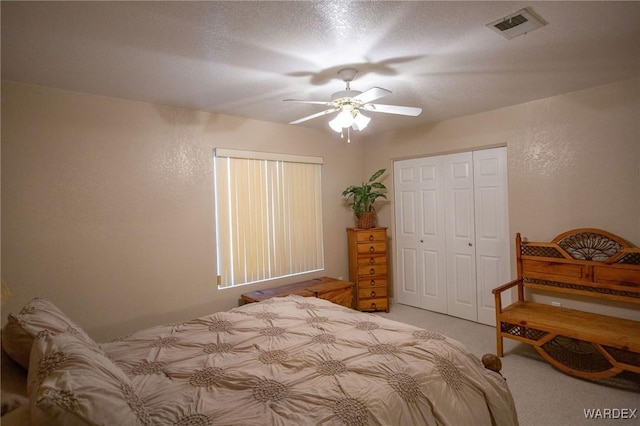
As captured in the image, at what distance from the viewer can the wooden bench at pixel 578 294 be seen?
257 centimetres

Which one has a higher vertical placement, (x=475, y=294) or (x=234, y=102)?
(x=234, y=102)

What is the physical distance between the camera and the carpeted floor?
223 centimetres

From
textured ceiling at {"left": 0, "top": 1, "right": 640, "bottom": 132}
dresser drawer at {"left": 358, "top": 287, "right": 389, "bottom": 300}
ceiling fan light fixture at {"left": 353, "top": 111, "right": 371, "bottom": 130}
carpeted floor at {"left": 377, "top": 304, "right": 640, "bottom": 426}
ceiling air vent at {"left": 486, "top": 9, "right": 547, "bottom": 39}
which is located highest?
textured ceiling at {"left": 0, "top": 1, "right": 640, "bottom": 132}

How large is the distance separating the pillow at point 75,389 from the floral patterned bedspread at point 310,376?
163 millimetres

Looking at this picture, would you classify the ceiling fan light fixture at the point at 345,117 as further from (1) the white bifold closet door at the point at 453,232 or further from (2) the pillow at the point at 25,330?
(1) the white bifold closet door at the point at 453,232

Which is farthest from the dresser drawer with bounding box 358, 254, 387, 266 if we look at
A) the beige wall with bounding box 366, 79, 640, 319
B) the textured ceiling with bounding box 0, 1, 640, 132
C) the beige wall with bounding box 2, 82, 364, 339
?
the textured ceiling with bounding box 0, 1, 640, 132

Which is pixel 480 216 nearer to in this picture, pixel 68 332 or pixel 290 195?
pixel 290 195

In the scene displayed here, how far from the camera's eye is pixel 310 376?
5.24 ft

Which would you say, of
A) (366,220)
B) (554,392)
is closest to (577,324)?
(554,392)

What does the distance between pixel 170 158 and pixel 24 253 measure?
4.48 feet

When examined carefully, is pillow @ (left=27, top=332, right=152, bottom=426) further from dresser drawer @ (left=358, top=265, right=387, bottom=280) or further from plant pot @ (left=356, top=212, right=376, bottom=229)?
plant pot @ (left=356, top=212, right=376, bottom=229)

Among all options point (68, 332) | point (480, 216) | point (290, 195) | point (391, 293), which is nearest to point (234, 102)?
point (290, 195)

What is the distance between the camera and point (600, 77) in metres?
2.81

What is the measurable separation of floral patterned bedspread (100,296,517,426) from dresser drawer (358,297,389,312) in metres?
2.19
